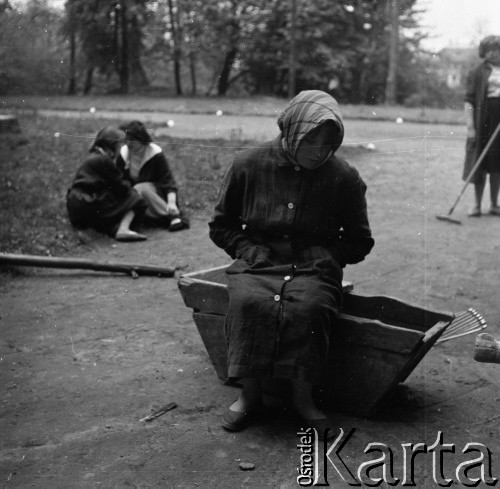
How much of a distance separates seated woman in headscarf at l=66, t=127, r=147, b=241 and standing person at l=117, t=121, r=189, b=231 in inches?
10.4

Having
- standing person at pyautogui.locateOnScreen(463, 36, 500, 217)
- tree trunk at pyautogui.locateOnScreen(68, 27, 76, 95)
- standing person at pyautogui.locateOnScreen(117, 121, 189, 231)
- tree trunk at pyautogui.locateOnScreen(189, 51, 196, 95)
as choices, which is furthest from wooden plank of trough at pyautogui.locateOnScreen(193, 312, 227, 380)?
tree trunk at pyautogui.locateOnScreen(189, 51, 196, 95)

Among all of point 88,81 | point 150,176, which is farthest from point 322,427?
point 88,81

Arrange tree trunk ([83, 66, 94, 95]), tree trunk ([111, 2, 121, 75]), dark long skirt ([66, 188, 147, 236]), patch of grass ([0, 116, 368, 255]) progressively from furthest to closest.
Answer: tree trunk ([83, 66, 94, 95])
tree trunk ([111, 2, 121, 75])
dark long skirt ([66, 188, 147, 236])
patch of grass ([0, 116, 368, 255])

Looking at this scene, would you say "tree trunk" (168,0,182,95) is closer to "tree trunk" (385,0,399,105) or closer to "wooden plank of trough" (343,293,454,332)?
"tree trunk" (385,0,399,105)

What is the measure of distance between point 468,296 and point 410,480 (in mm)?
2863

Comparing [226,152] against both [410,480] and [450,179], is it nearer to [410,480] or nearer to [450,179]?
[450,179]

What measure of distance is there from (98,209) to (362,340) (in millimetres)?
4623

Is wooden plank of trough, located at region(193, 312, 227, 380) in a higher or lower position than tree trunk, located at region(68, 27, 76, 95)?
lower

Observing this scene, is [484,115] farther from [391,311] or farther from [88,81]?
[88,81]

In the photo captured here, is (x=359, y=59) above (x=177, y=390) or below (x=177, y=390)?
above

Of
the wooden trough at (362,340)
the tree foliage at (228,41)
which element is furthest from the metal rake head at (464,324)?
the tree foliage at (228,41)

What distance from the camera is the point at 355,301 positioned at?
4.03 m

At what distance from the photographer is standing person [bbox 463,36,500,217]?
7.93m

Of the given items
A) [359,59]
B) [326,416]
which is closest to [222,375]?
[326,416]
